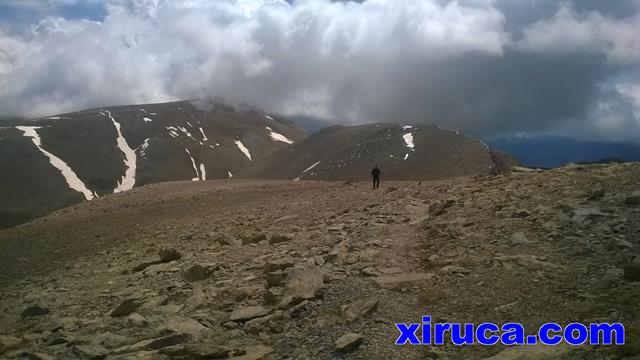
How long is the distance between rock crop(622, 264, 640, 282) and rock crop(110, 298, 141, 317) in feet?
39.8

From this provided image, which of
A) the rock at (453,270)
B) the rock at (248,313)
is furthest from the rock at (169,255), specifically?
the rock at (453,270)

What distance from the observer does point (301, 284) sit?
12688mm

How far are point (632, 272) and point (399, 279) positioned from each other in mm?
5152

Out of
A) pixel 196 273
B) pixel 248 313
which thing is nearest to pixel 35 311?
pixel 196 273

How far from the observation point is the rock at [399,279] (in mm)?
12305

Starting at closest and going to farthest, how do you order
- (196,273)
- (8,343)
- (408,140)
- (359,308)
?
1. (359,308)
2. (8,343)
3. (196,273)
4. (408,140)

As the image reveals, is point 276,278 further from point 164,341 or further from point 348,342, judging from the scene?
point 348,342

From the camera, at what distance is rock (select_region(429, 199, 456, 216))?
59.8 ft

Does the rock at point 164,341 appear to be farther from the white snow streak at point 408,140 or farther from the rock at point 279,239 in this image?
Result: the white snow streak at point 408,140

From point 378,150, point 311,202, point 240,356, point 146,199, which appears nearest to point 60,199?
point 378,150

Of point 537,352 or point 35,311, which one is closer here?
point 537,352

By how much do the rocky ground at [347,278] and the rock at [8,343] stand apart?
4 centimetres

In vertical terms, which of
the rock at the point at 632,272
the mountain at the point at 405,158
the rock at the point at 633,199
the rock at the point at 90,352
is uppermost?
the mountain at the point at 405,158

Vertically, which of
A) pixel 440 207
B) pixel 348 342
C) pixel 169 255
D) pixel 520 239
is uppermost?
pixel 440 207
